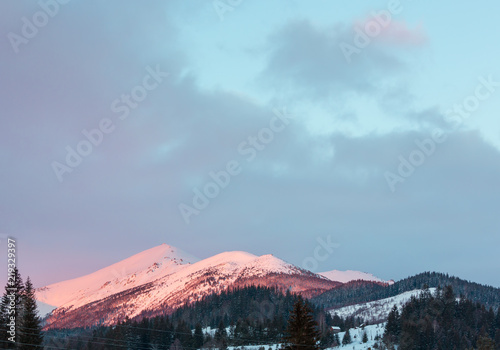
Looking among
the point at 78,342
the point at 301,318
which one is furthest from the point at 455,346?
the point at 301,318

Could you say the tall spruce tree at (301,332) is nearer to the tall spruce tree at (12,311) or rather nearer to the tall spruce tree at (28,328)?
the tall spruce tree at (12,311)

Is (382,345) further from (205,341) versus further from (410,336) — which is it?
(205,341)

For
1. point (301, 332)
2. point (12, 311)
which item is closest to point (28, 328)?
point (12, 311)

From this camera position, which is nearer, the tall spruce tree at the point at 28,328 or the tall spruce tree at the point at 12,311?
the tall spruce tree at the point at 12,311

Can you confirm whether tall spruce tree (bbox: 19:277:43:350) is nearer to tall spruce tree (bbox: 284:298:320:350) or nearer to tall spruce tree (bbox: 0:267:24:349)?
tall spruce tree (bbox: 0:267:24:349)

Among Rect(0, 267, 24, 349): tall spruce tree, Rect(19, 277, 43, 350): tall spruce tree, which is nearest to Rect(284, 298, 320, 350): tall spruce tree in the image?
Rect(0, 267, 24, 349): tall spruce tree

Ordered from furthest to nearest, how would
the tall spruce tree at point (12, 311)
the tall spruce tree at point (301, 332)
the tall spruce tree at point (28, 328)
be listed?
the tall spruce tree at point (28, 328) < the tall spruce tree at point (12, 311) < the tall spruce tree at point (301, 332)

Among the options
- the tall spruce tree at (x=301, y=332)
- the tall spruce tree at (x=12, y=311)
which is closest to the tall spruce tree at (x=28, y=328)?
the tall spruce tree at (x=12, y=311)

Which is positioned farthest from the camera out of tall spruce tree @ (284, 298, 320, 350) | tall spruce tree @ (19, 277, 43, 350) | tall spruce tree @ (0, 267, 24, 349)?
tall spruce tree @ (19, 277, 43, 350)

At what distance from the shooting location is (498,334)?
19362 centimetres

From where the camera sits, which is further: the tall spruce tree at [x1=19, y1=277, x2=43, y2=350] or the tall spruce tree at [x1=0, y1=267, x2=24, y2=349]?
the tall spruce tree at [x1=19, y1=277, x2=43, y2=350]

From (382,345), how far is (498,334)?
4054cm

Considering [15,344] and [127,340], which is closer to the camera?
[15,344]

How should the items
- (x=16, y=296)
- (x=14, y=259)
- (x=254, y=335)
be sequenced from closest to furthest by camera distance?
(x=14, y=259) → (x=16, y=296) → (x=254, y=335)
